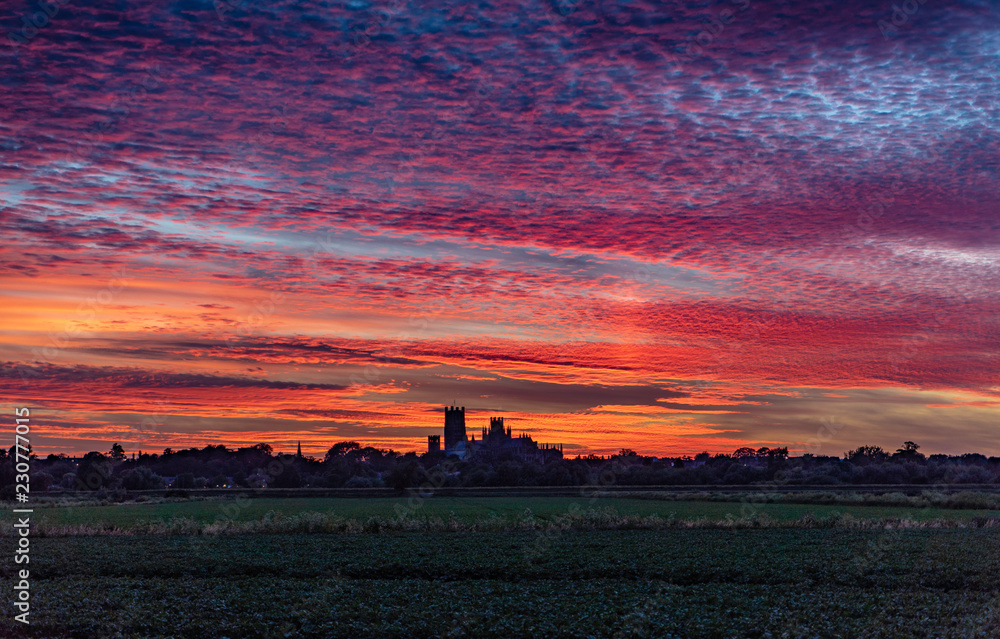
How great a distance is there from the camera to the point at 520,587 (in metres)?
30.8

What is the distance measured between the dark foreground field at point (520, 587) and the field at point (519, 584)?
0.32 feet

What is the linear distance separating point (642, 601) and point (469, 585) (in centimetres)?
752

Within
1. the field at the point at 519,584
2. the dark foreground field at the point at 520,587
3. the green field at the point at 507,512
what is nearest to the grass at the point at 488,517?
the green field at the point at 507,512

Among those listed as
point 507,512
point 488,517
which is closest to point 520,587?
point 488,517

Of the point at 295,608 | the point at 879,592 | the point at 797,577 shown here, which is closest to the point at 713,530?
the point at 797,577

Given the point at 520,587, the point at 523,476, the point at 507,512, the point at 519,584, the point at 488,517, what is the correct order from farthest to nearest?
the point at 523,476 < the point at 507,512 < the point at 488,517 < the point at 519,584 < the point at 520,587

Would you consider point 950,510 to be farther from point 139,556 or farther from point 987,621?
point 139,556

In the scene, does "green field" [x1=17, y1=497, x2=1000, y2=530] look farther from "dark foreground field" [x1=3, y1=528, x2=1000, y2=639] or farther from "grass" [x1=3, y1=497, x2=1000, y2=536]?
"dark foreground field" [x1=3, y1=528, x2=1000, y2=639]

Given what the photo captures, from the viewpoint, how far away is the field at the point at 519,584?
948 inches

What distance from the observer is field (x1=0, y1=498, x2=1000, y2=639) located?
24.1 meters

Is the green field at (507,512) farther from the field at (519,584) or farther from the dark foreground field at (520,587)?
the dark foreground field at (520,587)

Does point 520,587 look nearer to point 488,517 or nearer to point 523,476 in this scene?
point 488,517

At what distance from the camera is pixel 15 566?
1469 inches

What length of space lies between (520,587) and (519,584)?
2.50 ft
